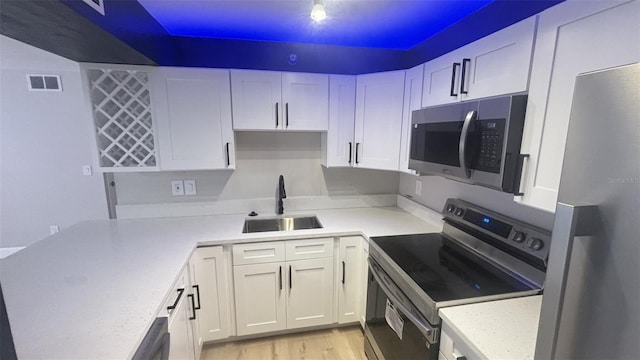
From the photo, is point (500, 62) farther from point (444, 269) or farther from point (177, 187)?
point (177, 187)

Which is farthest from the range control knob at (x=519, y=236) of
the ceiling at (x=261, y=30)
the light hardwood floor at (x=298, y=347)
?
the light hardwood floor at (x=298, y=347)

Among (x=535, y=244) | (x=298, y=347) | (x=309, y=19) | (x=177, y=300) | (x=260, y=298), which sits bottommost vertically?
(x=298, y=347)

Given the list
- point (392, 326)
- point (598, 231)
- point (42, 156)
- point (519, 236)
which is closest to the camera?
point (598, 231)

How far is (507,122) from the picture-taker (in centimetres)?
106

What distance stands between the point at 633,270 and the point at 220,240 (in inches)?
72.1

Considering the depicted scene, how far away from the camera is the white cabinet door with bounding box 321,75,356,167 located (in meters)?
2.11

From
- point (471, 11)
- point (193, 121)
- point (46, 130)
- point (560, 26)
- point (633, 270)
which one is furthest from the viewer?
point (46, 130)

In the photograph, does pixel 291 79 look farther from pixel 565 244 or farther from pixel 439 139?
pixel 565 244

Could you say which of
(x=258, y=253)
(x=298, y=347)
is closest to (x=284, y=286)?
(x=258, y=253)

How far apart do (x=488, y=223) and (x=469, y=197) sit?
28cm

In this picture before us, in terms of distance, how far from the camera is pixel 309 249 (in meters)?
1.96

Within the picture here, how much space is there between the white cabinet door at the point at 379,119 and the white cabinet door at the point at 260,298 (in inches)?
42.6

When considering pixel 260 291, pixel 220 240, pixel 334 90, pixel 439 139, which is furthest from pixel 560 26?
pixel 260 291

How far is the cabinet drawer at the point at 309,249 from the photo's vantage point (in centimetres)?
193
